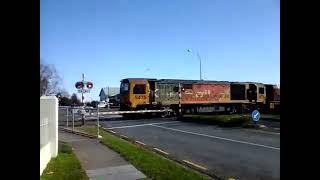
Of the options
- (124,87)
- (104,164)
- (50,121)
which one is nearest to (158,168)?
(104,164)

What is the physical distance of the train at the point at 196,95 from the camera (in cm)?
4616

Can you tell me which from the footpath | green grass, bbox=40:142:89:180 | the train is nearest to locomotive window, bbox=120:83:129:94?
the train

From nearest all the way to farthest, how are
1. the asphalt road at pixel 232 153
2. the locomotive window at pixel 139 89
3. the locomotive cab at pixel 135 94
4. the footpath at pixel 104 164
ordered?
the footpath at pixel 104 164 < the asphalt road at pixel 232 153 < the locomotive cab at pixel 135 94 < the locomotive window at pixel 139 89

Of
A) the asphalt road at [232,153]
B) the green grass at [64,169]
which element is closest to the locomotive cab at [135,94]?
the asphalt road at [232,153]

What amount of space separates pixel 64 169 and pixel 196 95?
39.7 meters

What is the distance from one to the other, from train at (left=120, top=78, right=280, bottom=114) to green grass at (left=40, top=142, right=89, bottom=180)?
30.5 metres

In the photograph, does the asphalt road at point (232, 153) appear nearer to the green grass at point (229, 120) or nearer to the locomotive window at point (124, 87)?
the green grass at point (229, 120)

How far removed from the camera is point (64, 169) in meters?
11.3

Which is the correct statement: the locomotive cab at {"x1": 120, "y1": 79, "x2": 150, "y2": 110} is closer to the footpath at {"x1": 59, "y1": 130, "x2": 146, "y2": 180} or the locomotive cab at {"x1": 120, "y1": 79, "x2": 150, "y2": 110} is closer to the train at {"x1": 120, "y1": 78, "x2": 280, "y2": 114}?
the train at {"x1": 120, "y1": 78, "x2": 280, "y2": 114}

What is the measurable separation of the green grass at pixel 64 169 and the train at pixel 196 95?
30474mm

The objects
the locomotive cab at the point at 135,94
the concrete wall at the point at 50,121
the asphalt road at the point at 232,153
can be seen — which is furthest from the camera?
the locomotive cab at the point at 135,94
